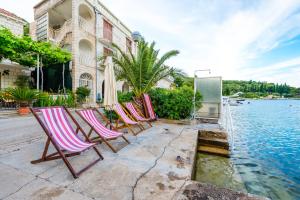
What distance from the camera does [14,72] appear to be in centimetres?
1303

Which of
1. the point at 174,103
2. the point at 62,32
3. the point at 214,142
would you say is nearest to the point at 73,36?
the point at 62,32

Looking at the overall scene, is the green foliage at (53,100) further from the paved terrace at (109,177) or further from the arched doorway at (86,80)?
the paved terrace at (109,177)

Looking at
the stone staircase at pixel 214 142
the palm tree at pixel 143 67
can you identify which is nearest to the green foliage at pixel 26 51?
the palm tree at pixel 143 67

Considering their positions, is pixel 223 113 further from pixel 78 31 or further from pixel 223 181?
pixel 78 31

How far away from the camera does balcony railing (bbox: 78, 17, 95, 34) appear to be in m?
14.6

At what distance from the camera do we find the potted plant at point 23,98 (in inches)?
374

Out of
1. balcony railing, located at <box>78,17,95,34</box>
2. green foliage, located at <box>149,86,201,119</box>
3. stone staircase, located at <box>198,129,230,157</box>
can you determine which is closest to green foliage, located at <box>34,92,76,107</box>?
balcony railing, located at <box>78,17,95,34</box>

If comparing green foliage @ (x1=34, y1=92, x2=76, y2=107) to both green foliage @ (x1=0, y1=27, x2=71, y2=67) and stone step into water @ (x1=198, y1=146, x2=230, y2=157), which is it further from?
stone step into water @ (x1=198, y1=146, x2=230, y2=157)

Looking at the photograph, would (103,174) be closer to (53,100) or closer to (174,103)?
(174,103)

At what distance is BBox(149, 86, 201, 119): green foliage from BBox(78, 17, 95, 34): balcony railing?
10.3m

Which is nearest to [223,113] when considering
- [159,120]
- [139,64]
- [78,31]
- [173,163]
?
[159,120]

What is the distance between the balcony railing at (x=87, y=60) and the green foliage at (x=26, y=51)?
1.64 m

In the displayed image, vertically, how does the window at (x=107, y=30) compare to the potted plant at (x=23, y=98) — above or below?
above

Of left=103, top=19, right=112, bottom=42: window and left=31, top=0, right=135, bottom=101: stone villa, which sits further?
left=103, top=19, right=112, bottom=42: window
